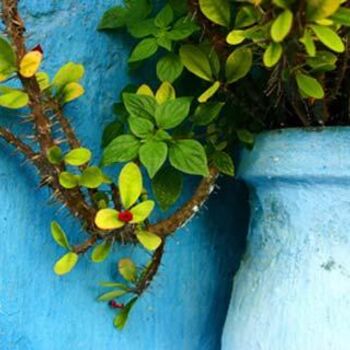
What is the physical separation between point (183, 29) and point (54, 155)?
8.0 inches

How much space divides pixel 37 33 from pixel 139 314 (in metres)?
0.36

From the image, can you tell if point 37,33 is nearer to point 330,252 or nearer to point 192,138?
point 192,138

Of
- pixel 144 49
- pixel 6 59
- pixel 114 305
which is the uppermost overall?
pixel 6 59

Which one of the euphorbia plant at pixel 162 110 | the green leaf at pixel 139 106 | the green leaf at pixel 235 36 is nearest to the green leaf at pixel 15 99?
the euphorbia plant at pixel 162 110

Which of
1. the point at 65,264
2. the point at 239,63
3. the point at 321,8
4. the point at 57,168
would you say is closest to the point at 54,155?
the point at 57,168

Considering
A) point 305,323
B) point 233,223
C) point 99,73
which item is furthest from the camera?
point 233,223

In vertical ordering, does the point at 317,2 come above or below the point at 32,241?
above

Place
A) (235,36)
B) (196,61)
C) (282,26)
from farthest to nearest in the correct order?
(196,61), (235,36), (282,26)

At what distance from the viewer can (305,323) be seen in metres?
0.87

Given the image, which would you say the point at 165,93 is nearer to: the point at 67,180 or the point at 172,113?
the point at 172,113

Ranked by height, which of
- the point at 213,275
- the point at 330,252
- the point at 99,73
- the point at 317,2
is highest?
the point at 317,2

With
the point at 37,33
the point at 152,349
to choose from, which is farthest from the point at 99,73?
the point at 152,349

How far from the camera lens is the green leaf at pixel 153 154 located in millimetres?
832

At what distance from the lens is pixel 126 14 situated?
97cm
